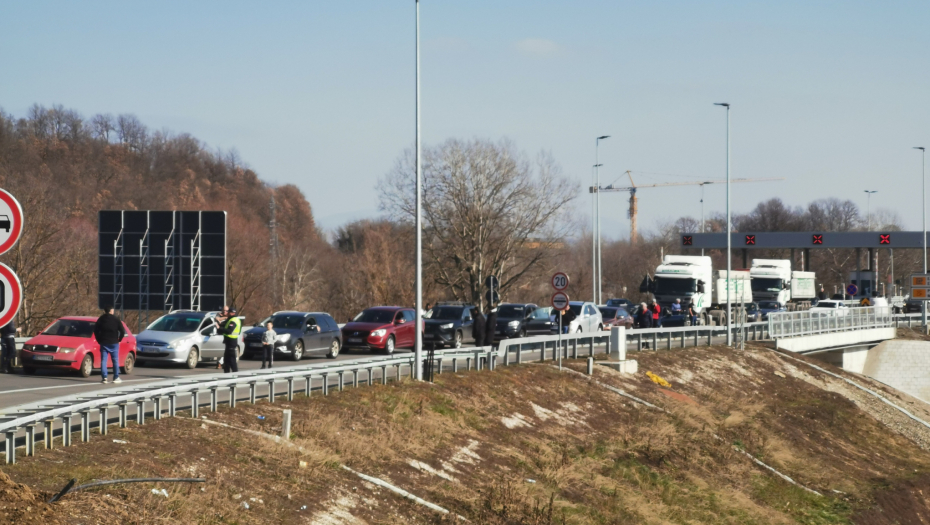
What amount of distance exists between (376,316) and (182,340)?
402 inches

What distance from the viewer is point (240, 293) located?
6028 cm

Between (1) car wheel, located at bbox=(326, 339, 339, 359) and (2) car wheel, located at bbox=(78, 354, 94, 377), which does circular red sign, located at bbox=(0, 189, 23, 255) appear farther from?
(1) car wheel, located at bbox=(326, 339, 339, 359)

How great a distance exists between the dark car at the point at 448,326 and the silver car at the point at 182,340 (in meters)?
9.53

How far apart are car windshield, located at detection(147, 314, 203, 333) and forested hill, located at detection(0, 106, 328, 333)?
1393cm

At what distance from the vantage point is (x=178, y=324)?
27516mm

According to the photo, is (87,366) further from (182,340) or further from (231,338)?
(182,340)

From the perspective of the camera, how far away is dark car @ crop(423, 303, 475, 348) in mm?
36812

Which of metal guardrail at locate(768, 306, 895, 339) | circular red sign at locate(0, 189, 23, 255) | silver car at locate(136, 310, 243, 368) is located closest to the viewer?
circular red sign at locate(0, 189, 23, 255)

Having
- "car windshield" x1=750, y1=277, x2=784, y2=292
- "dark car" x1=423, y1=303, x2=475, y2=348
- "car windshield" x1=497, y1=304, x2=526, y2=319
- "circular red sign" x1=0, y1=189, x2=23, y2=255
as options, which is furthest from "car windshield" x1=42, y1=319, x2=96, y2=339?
"car windshield" x1=750, y1=277, x2=784, y2=292

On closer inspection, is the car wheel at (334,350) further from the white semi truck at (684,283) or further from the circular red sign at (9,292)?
the circular red sign at (9,292)

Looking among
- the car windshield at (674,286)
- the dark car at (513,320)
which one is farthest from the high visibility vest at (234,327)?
the car windshield at (674,286)

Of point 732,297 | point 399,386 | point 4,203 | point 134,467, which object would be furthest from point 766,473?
point 732,297

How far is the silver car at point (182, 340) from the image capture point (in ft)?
85.7

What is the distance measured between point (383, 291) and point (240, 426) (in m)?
45.1
